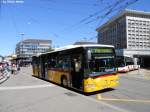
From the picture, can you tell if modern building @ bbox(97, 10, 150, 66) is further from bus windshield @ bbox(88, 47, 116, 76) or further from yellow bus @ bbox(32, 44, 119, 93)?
bus windshield @ bbox(88, 47, 116, 76)

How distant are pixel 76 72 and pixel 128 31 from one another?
318ft

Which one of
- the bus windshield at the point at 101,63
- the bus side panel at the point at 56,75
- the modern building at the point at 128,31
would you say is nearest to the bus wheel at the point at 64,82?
the bus side panel at the point at 56,75

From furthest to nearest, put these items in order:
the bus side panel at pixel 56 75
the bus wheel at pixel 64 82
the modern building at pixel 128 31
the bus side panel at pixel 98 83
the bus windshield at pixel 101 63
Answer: the modern building at pixel 128 31, the bus side panel at pixel 56 75, the bus wheel at pixel 64 82, the bus windshield at pixel 101 63, the bus side panel at pixel 98 83

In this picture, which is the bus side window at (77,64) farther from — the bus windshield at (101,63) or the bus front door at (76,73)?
the bus windshield at (101,63)

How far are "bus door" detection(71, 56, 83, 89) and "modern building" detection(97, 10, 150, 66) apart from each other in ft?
182

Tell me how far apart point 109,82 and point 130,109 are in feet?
14.6

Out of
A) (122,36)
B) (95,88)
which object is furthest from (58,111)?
(122,36)

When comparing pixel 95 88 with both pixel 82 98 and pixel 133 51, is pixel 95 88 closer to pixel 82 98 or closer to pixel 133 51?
pixel 82 98

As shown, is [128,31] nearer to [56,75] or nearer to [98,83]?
[56,75]

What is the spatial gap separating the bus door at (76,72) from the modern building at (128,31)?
55.6 metres

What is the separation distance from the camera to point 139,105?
32.6 ft

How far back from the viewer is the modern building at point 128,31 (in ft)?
272

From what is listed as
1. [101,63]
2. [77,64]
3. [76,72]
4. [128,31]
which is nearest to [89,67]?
[101,63]

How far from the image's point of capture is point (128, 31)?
107 metres
